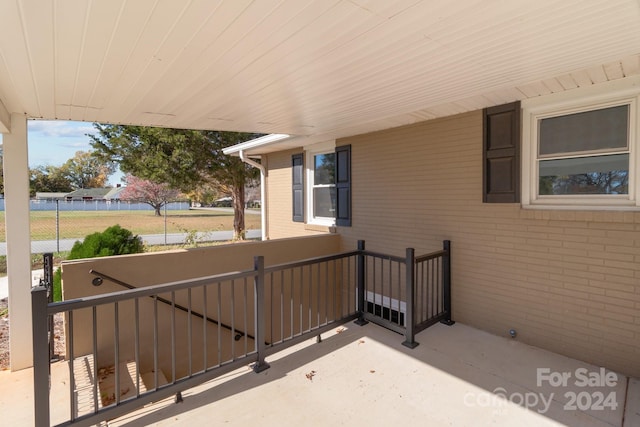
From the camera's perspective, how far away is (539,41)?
6.85ft

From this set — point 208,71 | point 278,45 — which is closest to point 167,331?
point 208,71

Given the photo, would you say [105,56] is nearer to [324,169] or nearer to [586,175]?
[586,175]

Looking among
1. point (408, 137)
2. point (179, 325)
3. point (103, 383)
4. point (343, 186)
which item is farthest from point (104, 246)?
point (408, 137)

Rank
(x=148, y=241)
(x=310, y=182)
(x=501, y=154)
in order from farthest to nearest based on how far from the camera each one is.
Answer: (x=148, y=241)
(x=310, y=182)
(x=501, y=154)

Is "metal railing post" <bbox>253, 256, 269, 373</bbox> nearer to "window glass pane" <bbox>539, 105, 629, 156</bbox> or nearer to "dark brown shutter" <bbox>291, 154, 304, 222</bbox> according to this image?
Answer: "window glass pane" <bbox>539, 105, 629, 156</bbox>

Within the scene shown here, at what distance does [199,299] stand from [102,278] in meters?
1.20

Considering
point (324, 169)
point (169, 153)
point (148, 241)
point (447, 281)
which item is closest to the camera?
point (447, 281)

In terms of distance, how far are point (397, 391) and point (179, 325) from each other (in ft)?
9.25

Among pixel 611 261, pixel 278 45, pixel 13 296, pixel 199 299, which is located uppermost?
pixel 278 45

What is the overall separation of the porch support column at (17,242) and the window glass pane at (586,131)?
5.32 metres

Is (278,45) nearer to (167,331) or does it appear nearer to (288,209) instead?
(167,331)

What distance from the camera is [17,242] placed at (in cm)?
338

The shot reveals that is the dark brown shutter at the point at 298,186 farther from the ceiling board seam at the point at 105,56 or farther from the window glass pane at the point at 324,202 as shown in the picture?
the ceiling board seam at the point at 105,56

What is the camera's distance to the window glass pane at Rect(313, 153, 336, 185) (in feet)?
19.6
